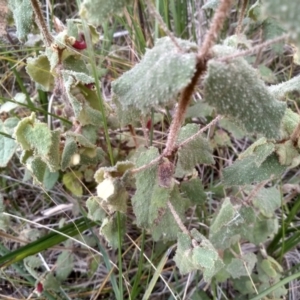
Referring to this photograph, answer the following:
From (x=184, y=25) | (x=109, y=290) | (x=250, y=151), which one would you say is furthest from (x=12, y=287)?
(x=184, y=25)

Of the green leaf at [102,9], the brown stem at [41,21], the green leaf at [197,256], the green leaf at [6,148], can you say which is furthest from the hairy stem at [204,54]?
the green leaf at [6,148]

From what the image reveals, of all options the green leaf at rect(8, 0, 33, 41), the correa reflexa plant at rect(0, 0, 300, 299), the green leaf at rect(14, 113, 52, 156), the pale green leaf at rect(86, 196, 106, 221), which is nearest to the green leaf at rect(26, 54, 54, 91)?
the correa reflexa plant at rect(0, 0, 300, 299)

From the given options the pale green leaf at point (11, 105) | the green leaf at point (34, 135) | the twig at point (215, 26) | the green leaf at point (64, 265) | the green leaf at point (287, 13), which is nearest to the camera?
the green leaf at point (287, 13)

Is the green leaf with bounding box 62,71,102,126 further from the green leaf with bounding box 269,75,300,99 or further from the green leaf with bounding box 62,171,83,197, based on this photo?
the green leaf with bounding box 269,75,300,99

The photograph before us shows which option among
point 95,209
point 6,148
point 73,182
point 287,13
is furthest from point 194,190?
point 287,13

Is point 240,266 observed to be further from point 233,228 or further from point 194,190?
point 194,190

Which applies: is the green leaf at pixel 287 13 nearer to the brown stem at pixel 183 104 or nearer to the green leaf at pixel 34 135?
the brown stem at pixel 183 104

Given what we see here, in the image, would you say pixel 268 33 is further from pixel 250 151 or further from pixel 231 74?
pixel 231 74
